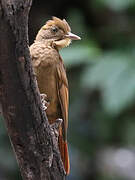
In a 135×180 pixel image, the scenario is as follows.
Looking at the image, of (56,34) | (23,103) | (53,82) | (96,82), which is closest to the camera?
(23,103)

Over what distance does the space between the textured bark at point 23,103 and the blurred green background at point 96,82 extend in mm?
1684

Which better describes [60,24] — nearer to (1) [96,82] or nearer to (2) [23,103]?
(1) [96,82]

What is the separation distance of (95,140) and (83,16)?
4.60ft

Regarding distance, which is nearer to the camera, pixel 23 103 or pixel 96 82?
pixel 23 103

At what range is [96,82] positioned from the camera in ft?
15.8

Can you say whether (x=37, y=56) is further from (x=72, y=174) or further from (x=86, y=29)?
(x=72, y=174)

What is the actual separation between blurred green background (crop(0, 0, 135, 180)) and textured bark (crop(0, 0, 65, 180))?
1684mm

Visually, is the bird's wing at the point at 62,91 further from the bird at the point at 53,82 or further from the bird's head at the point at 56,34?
the bird's head at the point at 56,34

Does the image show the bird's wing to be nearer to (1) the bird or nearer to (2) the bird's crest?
(1) the bird

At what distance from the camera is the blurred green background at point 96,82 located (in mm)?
4781

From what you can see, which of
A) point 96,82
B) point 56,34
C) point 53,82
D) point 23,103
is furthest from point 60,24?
point 23,103

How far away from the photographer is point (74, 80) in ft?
19.0

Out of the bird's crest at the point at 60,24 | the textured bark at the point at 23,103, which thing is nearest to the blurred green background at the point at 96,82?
the bird's crest at the point at 60,24

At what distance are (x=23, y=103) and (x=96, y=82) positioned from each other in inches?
83.9
